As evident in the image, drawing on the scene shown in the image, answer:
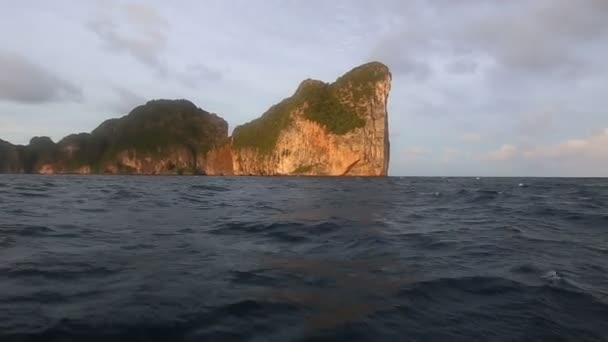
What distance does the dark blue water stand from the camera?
4.64m

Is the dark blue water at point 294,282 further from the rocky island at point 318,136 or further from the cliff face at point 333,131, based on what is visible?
the rocky island at point 318,136

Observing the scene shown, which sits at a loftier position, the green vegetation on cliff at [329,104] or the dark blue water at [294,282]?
the green vegetation on cliff at [329,104]

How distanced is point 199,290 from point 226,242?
369 cm

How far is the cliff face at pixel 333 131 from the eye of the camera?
385 feet

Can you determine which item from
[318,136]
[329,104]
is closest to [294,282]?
[318,136]

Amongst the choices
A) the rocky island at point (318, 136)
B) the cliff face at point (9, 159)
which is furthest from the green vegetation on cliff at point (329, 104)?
the cliff face at point (9, 159)

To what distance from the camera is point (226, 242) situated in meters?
9.51

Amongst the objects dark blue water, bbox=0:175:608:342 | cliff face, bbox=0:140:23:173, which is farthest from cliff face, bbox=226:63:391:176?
cliff face, bbox=0:140:23:173

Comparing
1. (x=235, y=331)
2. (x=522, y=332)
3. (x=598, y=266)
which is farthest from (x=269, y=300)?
(x=598, y=266)

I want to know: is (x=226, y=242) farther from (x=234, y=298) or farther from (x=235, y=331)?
(x=235, y=331)

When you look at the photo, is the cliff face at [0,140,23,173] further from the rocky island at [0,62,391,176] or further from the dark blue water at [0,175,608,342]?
the dark blue water at [0,175,608,342]

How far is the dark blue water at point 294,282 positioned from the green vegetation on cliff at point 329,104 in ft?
363

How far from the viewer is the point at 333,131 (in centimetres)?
12231

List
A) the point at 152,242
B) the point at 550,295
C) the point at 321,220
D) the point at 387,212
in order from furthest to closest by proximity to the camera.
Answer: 1. the point at 387,212
2. the point at 321,220
3. the point at 152,242
4. the point at 550,295
